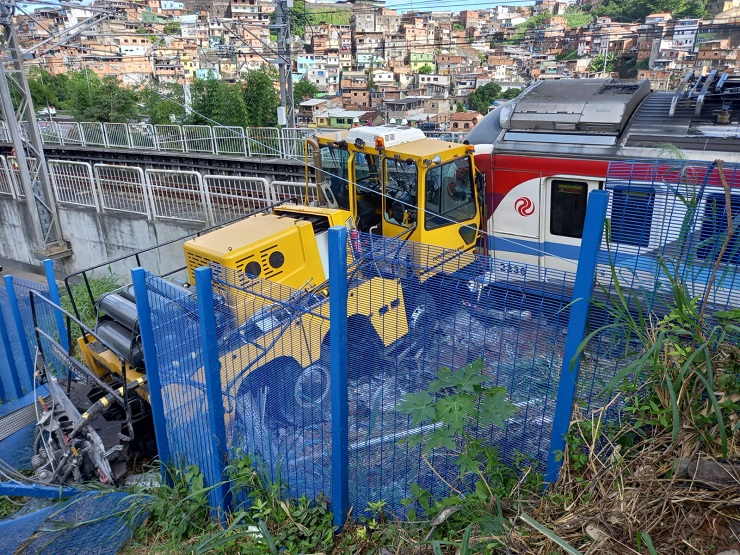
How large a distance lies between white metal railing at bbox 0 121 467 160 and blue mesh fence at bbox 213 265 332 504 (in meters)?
10.6

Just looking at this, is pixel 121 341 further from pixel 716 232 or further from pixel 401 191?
pixel 716 232

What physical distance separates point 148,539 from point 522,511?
275 cm

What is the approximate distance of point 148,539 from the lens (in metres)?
3.84

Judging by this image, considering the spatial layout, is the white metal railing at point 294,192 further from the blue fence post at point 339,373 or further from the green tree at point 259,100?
the green tree at point 259,100

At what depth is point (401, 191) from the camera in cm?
620

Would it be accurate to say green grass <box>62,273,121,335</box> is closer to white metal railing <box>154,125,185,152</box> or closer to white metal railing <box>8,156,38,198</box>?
white metal railing <box>8,156,38,198</box>

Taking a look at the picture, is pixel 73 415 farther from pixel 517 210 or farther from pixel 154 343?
pixel 517 210

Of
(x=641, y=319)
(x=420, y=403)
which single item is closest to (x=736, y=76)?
(x=641, y=319)

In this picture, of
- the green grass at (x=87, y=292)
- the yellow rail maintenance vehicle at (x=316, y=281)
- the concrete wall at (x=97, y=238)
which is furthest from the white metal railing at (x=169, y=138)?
the yellow rail maintenance vehicle at (x=316, y=281)

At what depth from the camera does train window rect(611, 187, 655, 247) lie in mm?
2605

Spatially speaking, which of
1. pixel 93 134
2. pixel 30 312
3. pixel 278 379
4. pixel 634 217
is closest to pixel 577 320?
pixel 634 217

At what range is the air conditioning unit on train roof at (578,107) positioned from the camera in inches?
249

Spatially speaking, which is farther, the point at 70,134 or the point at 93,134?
the point at 70,134

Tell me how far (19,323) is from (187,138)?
1241 cm
